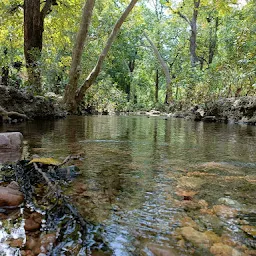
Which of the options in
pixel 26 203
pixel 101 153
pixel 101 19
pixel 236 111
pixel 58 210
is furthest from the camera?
Result: pixel 101 19

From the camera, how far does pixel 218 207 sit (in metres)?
1.58

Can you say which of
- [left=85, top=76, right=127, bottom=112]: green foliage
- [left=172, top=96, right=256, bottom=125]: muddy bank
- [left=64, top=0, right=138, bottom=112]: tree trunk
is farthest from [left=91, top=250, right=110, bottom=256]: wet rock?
[left=85, top=76, right=127, bottom=112]: green foliage

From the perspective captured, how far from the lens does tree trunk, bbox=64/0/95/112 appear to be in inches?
419

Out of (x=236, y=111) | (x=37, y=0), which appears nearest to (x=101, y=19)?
(x=37, y=0)

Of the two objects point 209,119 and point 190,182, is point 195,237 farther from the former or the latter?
point 209,119

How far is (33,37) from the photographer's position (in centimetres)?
1138

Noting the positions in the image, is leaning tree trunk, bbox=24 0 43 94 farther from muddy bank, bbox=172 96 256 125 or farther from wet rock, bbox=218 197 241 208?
wet rock, bbox=218 197 241 208

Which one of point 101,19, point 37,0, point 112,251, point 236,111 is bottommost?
point 112,251

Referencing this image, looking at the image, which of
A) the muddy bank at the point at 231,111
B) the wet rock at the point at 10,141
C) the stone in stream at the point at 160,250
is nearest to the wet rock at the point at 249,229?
the stone in stream at the point at 160,250

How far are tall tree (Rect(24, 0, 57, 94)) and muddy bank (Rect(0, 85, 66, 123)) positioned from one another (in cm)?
164

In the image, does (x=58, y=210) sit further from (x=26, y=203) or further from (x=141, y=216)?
(x=141, y=216)

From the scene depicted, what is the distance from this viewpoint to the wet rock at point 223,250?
112 cm

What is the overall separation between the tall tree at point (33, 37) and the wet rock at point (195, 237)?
990 cm

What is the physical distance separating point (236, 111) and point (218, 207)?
931cm
